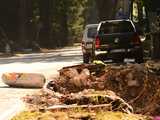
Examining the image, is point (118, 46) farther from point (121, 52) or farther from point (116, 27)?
point (116, 27)

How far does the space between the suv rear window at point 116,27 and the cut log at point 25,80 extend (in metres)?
8.11

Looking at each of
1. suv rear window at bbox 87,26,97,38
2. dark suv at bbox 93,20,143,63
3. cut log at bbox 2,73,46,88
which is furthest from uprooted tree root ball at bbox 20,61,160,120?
suv rear window at bbox 87,26,97,38

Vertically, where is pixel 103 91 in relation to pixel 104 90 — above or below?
above

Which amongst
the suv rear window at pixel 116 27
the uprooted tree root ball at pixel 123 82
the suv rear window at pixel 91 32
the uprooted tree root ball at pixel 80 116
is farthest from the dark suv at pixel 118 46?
the uprooted tree root ball at pixel 80 116

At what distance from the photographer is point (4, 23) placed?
58.0m

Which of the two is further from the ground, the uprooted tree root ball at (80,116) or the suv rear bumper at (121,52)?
the uprooted tree root ball at (80,116)

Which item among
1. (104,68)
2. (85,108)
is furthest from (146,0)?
(85,108)

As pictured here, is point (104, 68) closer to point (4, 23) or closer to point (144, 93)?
point (144, 93)

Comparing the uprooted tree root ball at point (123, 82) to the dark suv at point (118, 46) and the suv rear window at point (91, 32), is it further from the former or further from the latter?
the suv rear window at point (91, 32)

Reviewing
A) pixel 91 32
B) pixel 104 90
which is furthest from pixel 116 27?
pixel 104 90

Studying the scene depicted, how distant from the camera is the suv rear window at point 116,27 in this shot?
25.9 meters

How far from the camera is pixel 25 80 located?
58.9 ft

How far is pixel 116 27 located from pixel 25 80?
8.95 m

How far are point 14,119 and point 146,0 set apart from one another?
20207 millimetres
